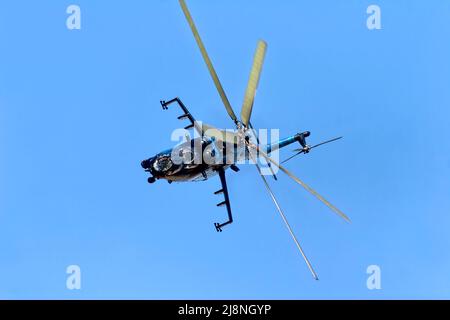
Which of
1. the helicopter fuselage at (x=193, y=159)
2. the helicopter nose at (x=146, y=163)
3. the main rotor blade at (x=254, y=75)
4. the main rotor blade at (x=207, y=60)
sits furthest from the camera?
the helicopter nose at (x=146, y=163)

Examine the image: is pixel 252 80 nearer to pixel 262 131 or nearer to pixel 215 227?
pixel 262 131

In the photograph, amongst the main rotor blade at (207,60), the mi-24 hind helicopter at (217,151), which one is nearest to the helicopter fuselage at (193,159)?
the mi-24 hind helicopter at (217,151)

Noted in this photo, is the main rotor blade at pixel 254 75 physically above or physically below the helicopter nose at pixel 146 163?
above

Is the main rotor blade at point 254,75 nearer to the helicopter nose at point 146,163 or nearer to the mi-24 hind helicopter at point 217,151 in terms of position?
the mi-24 hind helicopter at point 217,151

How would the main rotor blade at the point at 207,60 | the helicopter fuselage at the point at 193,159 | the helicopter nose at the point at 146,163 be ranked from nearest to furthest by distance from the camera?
the main rotor blade at the point at 207,60 < the helicopter fuselage at the point at 193,159 < the helicopter nose at the point at 146,163

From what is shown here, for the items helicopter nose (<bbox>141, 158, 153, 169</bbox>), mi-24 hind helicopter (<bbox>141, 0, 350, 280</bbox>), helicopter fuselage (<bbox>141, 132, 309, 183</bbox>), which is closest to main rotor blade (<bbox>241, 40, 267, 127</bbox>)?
mi-24 hind helicopter (<bbox>141, 0, 350, 280</bbox>)

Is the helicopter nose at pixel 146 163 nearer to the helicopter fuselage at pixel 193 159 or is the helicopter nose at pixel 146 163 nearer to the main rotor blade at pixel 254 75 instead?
the helicopter fuselage at pixel 193 159

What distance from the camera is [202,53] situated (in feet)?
91.4

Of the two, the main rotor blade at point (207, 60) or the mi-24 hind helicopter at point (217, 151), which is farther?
the mi-24 hind helicopter at point (217, 151)

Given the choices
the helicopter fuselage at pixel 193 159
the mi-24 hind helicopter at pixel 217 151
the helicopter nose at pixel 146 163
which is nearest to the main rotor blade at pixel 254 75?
the mi-24 hind helicopter at pixel 217 151

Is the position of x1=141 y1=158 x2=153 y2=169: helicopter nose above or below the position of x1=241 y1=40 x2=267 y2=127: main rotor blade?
below

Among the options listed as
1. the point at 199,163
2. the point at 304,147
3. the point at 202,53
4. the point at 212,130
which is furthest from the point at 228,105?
the point at 304,147

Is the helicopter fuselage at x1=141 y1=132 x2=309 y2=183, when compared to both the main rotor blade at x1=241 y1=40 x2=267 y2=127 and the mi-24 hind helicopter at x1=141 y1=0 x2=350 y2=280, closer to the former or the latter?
the mi-24 hind helicopter at x1=141 y1=0 x2=350 y2=280

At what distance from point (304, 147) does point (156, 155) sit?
27.8ft
